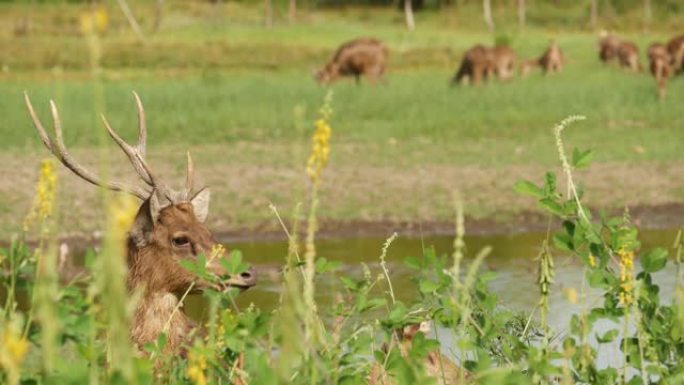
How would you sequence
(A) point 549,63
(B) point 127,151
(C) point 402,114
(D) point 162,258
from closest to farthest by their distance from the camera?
(D) point 162,258, (B) point 127,151, (C) point 402,114, (A) point 549,63

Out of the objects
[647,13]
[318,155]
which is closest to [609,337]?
[318,155]

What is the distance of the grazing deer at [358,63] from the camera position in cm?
3069

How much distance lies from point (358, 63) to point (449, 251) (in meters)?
16.9

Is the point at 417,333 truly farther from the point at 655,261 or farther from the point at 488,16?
the point at 488,16

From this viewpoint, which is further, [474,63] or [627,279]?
[474,63]

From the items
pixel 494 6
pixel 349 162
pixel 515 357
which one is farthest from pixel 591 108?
pixel 494 6

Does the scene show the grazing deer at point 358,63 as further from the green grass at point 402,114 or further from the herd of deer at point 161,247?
the herd of deer at point 161,247

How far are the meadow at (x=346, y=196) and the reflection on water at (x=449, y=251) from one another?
14cm

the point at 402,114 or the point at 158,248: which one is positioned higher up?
the point at 158,248

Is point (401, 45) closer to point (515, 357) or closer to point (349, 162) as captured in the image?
point (349, 162)

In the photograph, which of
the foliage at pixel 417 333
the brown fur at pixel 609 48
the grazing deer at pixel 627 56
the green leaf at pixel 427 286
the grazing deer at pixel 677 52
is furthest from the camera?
the brown fur at pixel 609 48

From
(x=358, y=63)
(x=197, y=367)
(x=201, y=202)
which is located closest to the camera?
(x=197, y=367)

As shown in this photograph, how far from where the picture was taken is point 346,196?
54.0 feet

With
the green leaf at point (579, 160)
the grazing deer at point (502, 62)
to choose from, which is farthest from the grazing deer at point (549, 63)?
the green leaf at point (579, 160)
